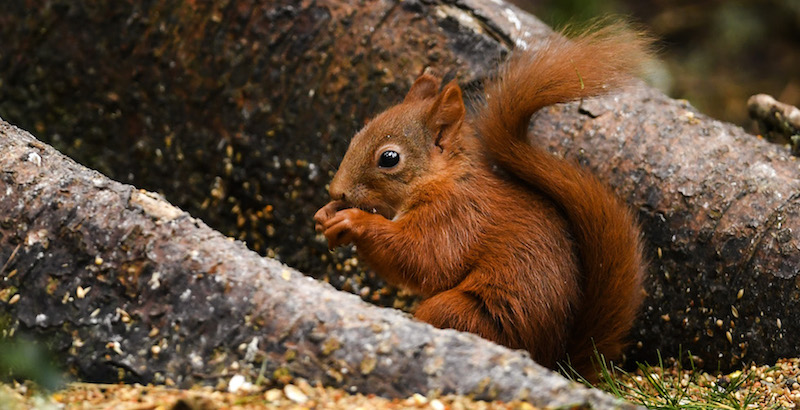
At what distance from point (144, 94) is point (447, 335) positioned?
1.77 m

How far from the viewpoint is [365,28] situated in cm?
263

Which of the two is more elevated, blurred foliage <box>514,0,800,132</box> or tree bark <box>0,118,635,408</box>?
blurred foliage <box>514,0,800,132</box>

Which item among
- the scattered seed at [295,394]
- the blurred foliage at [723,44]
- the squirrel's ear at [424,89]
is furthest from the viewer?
the blurred foliage at [723,44]

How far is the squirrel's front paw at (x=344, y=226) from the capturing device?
2.04m

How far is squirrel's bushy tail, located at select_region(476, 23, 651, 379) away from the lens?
1.96 meters

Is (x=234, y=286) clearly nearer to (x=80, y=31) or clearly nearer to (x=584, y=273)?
(x=584, y=273)

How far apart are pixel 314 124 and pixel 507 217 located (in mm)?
846

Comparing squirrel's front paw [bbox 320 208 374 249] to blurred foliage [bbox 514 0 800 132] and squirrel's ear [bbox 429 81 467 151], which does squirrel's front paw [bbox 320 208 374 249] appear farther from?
blurred foliage [bbox 514 0 800 132]

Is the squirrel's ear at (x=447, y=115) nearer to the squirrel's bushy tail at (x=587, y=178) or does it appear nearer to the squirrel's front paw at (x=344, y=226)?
the squirrel's bushy tail at (x=587, y=178)

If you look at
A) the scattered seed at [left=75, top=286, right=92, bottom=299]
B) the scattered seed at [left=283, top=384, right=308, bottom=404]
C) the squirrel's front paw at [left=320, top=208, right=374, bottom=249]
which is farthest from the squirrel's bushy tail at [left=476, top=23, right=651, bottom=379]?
the scattered seed at [left=75, top=286, right=92, bottom=299]

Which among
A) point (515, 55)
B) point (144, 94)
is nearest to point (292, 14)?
point (144, 94)

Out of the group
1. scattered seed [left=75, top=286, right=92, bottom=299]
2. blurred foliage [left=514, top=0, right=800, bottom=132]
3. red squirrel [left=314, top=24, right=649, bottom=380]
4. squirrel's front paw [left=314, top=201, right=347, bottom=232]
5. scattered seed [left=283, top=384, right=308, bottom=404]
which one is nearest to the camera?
scattered seed [left=283, top=384, right=308, bottom=404]

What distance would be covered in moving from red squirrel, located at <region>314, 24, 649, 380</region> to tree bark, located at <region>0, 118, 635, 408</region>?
508 mm

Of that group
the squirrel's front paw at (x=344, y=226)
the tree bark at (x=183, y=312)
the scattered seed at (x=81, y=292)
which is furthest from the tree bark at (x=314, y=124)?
the scattered seed at (x=81, y=292)
